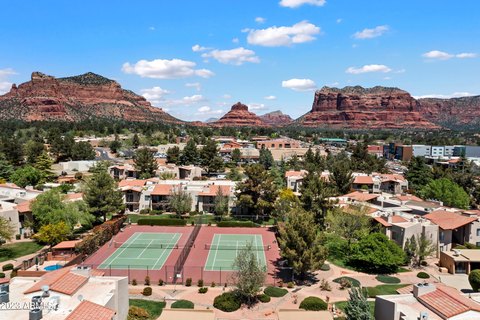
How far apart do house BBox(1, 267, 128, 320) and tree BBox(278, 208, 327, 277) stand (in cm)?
1535

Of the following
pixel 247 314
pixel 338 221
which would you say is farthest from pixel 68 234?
pixel 338 221

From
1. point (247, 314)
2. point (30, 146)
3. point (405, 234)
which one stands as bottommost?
point (247, 314)

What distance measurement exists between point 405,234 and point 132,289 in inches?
1090

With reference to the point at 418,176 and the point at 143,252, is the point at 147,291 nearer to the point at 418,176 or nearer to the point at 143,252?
the point at 143,252

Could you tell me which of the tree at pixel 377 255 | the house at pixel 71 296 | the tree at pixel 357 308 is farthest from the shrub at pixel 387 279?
the house at pixel 71 296

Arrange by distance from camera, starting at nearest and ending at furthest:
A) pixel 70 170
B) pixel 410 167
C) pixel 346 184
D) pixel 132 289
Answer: pixel 132 289 → pixel 346 184 → pixel 410 167 → pixel 70 170

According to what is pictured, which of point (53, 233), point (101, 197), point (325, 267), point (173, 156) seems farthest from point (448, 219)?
point (173, 156)

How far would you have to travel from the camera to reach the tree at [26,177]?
70.7m

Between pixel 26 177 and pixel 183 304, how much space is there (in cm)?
5407

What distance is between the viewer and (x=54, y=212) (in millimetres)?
44094

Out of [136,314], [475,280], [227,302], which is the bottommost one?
[227,302]

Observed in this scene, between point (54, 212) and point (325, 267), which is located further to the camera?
point (54, 212)

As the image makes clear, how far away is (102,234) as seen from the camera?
44.5 meters

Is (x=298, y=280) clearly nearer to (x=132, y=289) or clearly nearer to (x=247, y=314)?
(x=247, y=314)
